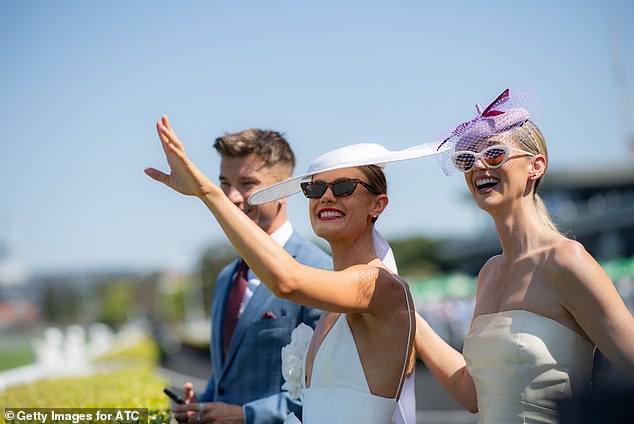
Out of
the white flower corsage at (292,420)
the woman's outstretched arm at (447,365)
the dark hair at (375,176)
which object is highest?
the dark hair at (375,176)

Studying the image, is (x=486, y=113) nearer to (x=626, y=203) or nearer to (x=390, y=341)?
(x=390, y=341)

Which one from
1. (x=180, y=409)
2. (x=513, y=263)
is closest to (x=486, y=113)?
(x=513, y=263)

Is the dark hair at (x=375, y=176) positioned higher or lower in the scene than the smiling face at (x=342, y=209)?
higher

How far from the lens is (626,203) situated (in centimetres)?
5228

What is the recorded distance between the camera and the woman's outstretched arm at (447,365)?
2910 millimetres

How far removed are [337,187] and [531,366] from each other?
98cm

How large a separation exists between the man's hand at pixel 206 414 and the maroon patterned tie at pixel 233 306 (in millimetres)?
447

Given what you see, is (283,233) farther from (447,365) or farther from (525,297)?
(525,297)

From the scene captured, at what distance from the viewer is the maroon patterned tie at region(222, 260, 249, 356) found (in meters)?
3.85

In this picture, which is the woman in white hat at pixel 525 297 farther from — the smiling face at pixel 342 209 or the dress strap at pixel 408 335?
the smiling face at pixel 342 209

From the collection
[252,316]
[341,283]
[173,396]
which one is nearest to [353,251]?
[341,283]

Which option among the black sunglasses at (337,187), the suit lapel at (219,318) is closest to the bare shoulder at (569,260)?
the black sunglasses at (337,187)

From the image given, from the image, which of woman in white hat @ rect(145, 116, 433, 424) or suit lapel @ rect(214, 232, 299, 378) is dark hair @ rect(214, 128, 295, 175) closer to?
suit lapel @ rect(214, 232, 299, 378)

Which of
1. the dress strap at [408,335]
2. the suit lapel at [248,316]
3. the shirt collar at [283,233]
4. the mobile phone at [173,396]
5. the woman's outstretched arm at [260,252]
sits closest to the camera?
the woman's outstretched arm at [260,252]
